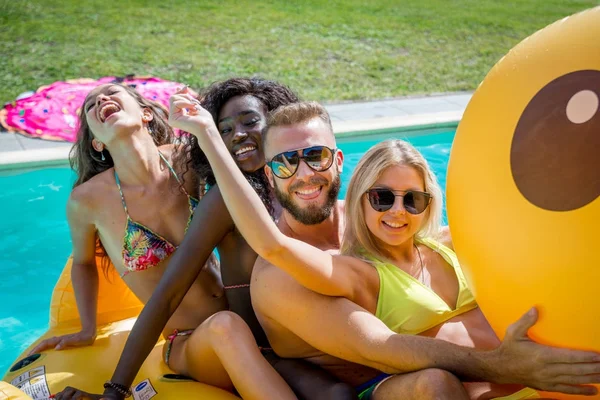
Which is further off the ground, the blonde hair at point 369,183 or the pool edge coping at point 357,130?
the blonde hair at point 369,183

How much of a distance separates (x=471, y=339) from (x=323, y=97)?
723cm

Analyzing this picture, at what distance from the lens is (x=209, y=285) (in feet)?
11.5

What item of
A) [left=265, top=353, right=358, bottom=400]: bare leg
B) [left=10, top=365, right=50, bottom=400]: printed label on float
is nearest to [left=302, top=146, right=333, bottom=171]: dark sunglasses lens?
[left=265, top=353, right=358, bottom=400]: bare leg

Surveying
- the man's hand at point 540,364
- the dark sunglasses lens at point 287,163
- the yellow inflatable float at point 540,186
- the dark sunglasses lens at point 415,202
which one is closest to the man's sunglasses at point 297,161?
the dark sunglasses lens at point 287,163

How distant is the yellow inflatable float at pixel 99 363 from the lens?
2.97 meters

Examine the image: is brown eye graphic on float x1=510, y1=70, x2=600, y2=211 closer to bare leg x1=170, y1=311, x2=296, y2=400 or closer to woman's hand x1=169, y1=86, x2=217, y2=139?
woman's hand x1=169, y1=86, x2=217, y2=139

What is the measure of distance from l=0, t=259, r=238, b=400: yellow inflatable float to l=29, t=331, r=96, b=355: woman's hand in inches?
1.3

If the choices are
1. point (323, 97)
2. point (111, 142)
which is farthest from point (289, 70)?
point (111, 142)

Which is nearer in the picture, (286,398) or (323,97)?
(286,398)

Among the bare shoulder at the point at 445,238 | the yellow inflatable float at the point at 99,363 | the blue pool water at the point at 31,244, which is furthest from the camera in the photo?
the blue pool water at the point at 31,244

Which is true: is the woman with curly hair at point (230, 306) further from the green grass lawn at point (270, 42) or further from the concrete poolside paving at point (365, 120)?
the green grass lawn at point (270, 42)

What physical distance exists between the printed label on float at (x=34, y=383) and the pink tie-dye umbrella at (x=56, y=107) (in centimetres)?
456

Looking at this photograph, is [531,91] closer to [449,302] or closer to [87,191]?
[449,302]

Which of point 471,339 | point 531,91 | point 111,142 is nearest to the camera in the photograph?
point 531,91
